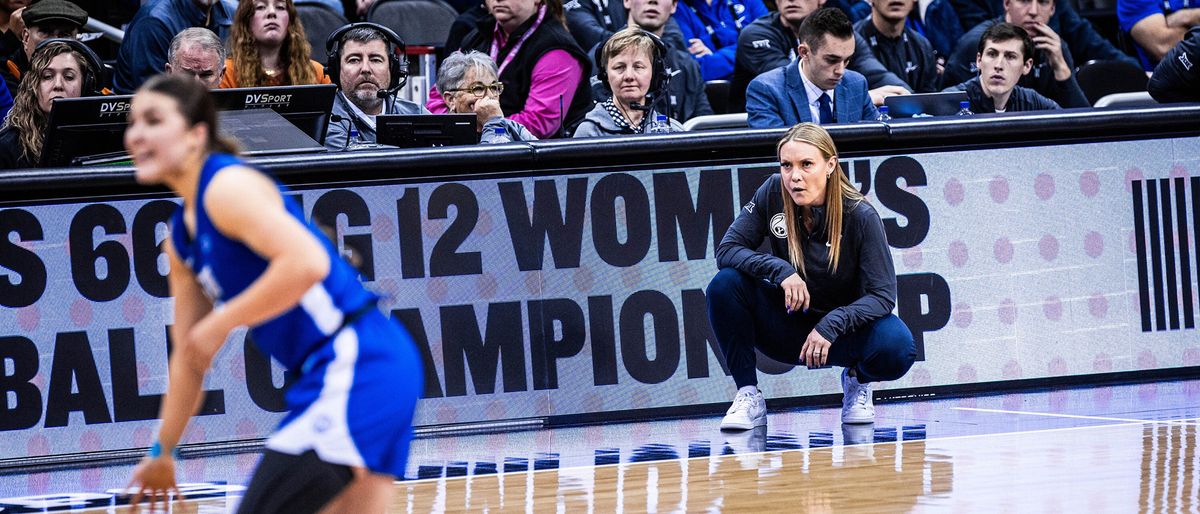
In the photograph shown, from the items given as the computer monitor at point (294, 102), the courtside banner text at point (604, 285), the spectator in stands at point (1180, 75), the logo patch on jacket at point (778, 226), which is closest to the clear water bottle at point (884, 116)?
the courtside banner text at point (604, 285)

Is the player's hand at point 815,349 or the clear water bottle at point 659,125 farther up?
the clear water bottle at point 659,125

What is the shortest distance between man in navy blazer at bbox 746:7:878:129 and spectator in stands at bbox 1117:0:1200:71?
345cm

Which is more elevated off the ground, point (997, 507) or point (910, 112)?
point (910, 112)

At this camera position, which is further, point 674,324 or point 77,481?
point 674,324

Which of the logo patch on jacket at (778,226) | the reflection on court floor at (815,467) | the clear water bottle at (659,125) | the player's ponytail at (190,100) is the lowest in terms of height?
the reflection on court floor at (815,467)

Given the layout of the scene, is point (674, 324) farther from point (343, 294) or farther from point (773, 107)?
point (343, 294)

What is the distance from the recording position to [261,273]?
3240 millimetres

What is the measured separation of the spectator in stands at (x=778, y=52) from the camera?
383 inches

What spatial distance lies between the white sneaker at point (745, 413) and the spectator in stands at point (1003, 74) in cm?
255

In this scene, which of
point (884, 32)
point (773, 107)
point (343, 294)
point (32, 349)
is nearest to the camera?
point (343, 294)

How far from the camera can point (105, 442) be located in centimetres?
681

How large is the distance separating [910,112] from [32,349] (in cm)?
451

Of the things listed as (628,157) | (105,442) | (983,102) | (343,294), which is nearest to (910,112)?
(983,102)

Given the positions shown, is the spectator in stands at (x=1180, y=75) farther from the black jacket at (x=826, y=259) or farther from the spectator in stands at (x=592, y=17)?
the spectator in stands at (x=592, y=17)
